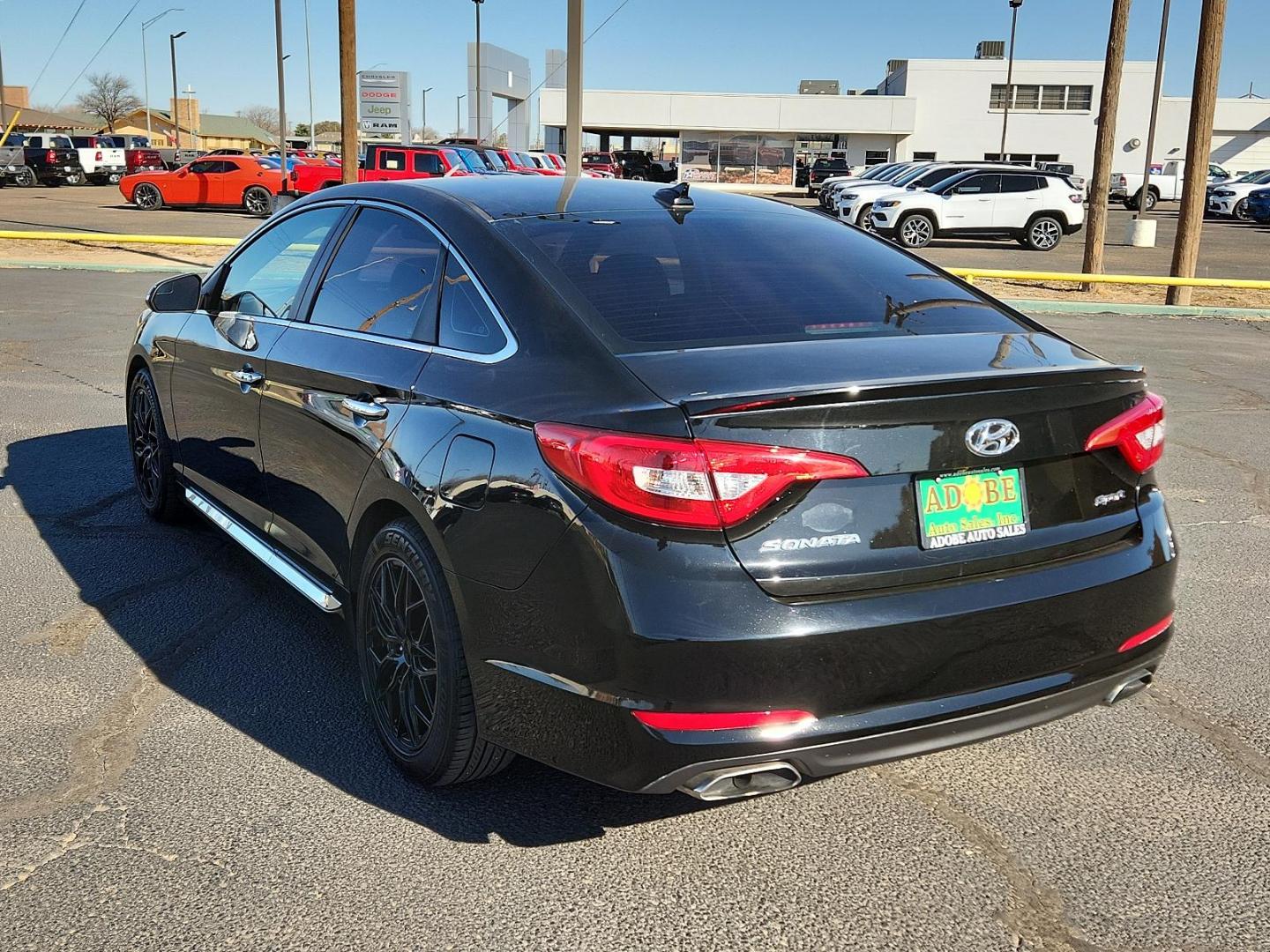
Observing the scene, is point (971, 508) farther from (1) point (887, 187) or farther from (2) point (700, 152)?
(2) point (700, 152)

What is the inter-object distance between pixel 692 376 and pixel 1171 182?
56570mm

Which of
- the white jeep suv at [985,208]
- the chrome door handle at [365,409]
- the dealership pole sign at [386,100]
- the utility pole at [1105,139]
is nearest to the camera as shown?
→ the chrome door handle at [365,409]

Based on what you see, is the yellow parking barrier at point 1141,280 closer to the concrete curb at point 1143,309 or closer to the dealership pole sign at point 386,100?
the concrete curb at point 1143,309

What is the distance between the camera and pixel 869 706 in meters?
2.69

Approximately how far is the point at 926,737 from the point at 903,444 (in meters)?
0.67

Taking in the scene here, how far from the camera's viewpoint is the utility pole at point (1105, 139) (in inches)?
722

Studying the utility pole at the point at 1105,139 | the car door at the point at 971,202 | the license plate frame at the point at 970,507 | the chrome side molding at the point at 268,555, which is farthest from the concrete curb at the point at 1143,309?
the license plate frame at the point at 970,507

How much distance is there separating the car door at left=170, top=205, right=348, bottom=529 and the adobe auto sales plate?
243 cm

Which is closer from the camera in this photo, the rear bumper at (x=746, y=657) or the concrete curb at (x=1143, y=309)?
the rear bumper at (x=746, y=657)

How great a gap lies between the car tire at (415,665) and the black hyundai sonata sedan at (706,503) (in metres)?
0.01

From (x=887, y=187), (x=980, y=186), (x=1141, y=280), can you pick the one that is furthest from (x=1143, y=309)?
(x=887, y=187)

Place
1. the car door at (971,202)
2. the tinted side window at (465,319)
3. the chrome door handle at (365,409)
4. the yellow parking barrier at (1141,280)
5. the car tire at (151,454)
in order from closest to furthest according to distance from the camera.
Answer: the tinted side window at (465,319), the chrome door handle at (365,409), the car tire at (151,454), the yellow parking barrier at (1141,280), the car door at (971,202)

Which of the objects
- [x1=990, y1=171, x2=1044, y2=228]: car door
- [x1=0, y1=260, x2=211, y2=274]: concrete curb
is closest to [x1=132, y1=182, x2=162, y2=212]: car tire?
[x1=0, y1=260, x2=211, y2=274]: concrete curb

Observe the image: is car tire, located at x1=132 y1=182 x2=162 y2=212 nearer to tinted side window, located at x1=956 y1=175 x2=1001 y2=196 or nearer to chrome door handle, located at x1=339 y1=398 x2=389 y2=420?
tinted side window, located at x1=956 y1=175 x2=1001 y2=196
